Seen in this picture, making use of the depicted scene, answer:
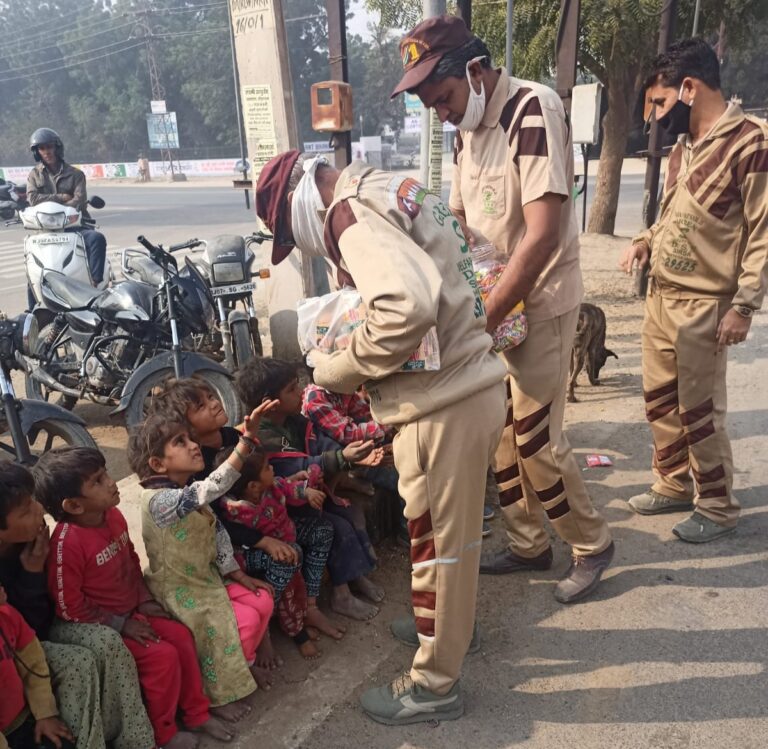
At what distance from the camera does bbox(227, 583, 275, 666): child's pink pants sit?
258 cm

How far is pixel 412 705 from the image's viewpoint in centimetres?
247

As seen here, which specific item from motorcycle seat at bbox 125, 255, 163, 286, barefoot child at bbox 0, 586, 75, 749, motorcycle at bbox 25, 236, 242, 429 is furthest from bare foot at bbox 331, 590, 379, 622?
motorcycle seat at bbox 125, 255, 163, 286

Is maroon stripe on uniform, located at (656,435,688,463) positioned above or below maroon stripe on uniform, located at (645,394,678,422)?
below

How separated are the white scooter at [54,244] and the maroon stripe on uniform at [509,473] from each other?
416 cm

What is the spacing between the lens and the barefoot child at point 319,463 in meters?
3.02

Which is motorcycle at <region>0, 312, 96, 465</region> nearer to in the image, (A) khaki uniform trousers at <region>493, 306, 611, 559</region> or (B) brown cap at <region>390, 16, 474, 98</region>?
(A) khaki uniform trousers at <region>493, 306, 611, 559</region>

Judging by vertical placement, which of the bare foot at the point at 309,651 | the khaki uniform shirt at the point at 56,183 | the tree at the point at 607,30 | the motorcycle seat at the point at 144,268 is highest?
the tree at the point at 607,30

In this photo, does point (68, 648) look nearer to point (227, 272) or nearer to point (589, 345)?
point (227, 272)

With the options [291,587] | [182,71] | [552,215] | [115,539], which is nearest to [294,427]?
[291,587]

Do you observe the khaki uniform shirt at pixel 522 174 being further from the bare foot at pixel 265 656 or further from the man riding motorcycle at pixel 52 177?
the man riding motorcycle at pixel 52 177

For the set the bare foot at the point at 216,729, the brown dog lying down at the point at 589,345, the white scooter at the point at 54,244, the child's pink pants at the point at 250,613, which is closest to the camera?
the bare foot at the point at 216,729

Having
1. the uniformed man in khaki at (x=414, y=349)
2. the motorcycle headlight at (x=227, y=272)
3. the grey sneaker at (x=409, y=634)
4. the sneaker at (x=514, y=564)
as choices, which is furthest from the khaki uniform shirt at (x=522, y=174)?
the motorcycle headlight at (x=227, y=272)

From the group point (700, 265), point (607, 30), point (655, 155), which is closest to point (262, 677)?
point (700, 265)

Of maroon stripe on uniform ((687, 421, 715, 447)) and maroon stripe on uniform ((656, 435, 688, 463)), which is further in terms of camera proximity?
maroon stripe on uniform ((656, 435, 688, 463))
